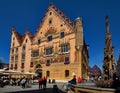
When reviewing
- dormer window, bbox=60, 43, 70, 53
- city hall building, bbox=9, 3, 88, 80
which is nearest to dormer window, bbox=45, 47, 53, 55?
city hall building, bbox=9, 3, 88, 80

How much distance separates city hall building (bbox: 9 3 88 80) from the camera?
Answer: 36.7m

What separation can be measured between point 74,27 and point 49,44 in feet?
27.9

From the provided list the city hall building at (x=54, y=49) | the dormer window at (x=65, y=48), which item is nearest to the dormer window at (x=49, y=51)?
the city hall building at (x=54, y=49)

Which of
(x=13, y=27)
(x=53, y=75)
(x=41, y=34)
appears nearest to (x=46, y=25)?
(x=41, y=34)

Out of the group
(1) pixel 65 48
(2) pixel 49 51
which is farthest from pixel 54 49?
(1) pixel 65 48

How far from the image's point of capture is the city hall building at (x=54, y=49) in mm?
36719

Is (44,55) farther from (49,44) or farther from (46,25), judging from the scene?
(46,25)

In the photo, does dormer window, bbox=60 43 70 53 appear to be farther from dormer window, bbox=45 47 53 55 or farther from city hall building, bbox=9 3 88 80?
dormer window, bbox=45 47 53 55

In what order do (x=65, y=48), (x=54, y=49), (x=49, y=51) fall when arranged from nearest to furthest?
(x=65, y=48), (x=54, y=49), (x=49, y=51)

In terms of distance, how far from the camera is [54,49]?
4116 centimetres

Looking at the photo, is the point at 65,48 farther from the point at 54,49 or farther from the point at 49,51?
the point at 49,51

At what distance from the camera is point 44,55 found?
43.8 metres

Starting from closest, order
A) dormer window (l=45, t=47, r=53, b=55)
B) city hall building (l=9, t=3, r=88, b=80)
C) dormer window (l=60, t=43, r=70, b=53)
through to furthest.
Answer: city hall building (l=9, t=3, r=88, b=80) < dormer window (l=60, t=43, r=70, b=53) < dormer window (l=45, t=47, r=53, b=55)

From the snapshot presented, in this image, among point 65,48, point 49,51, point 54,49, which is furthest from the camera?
point 49,51
